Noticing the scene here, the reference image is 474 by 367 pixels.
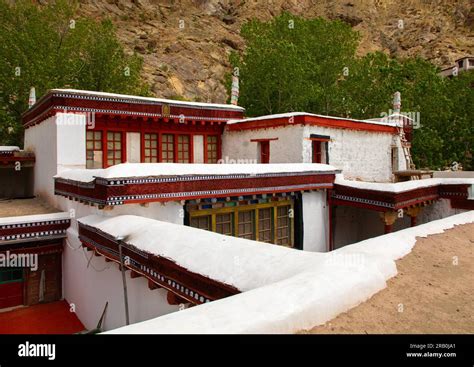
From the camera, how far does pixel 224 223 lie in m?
10.6

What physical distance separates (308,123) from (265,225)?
487 cm

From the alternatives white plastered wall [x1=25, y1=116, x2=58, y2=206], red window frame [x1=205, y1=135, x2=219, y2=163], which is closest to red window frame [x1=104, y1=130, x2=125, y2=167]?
white plastered wall [x1=25, y1=116, x2=58, y2=206]

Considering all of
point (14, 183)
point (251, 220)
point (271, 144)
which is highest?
point (271, 144)

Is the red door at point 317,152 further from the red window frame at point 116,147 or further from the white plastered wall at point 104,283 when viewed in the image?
the red window frame at point 116,147

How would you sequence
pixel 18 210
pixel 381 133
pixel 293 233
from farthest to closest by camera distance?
pixel 381 133
pixel 293 233
pixel 18 210

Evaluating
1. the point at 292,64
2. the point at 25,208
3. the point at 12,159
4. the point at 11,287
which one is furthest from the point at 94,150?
the point at 292,64

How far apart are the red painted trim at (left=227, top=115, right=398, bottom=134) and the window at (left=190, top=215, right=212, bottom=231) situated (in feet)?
20.1

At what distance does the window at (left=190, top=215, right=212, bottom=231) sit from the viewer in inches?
387

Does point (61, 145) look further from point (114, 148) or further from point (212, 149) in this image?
point (212, 149)

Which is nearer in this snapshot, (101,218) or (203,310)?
(203,310)
